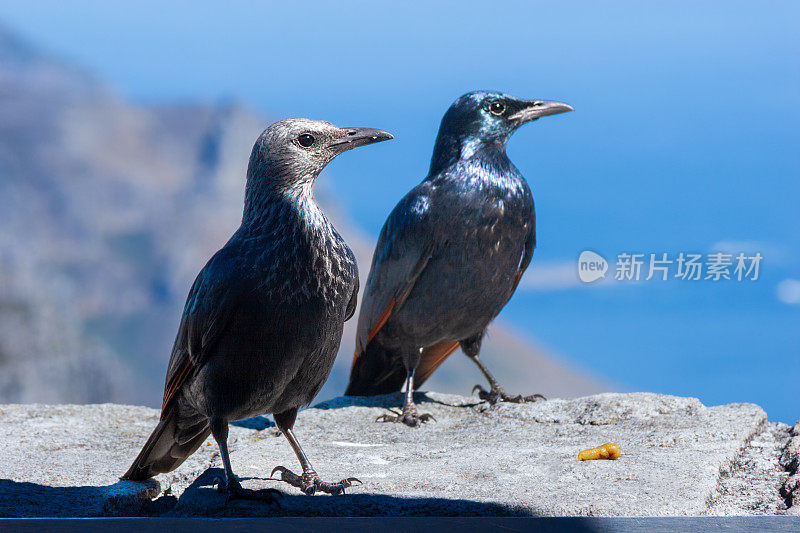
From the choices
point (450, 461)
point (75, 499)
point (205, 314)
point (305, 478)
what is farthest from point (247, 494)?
point (450, 461)

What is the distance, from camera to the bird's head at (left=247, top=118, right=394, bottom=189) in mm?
3068

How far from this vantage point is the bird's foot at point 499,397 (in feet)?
18.0

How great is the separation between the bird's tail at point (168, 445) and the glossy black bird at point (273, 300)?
15 cm

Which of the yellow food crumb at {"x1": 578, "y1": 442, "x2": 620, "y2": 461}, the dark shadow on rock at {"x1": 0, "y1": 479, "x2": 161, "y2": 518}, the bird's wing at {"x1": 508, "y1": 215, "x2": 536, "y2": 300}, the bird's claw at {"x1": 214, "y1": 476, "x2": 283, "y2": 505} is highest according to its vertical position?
the bird's wing at {"x1": 508, "y1": 215, "x2": 536, "y2": 300}

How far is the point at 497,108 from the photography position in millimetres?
5145

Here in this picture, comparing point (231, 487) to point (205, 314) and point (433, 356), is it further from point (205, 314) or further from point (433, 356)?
point (433, 356)

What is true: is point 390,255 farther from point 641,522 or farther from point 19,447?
point 641,522

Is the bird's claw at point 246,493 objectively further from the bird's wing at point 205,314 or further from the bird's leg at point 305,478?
the bird's wing at point 205,314

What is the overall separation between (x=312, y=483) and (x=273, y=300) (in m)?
0.81

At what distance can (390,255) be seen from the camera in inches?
201

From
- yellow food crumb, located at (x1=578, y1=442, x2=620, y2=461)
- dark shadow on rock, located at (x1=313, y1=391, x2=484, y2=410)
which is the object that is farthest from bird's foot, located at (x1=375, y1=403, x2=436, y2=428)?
yellow food crumb, located at (x1=578, y1=442, x2=620, y2=461)

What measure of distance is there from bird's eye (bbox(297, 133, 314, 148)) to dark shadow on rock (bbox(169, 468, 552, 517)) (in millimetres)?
1294

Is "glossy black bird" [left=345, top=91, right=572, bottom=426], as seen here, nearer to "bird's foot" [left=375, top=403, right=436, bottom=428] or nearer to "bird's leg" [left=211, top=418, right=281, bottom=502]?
"bird's foot" [left=375, top=403, right=436, bottom=428]

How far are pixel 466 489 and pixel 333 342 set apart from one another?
31.8 inches
